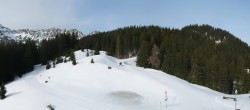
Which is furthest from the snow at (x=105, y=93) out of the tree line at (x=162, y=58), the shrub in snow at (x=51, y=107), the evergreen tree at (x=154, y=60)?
the evergreen tree at (x=154, y=60)

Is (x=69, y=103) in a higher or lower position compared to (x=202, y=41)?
lower

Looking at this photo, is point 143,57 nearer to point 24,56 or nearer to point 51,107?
point 24,56

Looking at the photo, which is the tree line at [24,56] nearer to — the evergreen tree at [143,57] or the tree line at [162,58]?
the tree line at [162,58]

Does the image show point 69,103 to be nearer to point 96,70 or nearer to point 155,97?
point 155,97

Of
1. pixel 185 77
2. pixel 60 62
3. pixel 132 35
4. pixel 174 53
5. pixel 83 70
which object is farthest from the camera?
pixel 132 35

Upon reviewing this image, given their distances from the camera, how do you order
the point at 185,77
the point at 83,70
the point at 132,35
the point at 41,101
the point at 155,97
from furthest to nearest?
the point at 132,35
the point at 185,77
the point at 83,70
the point at 155,97
the point at 41,101

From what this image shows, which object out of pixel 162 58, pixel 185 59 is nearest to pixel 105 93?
pixel 185 59

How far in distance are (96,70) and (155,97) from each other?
17.7 m

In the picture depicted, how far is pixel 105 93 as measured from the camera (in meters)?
58.6

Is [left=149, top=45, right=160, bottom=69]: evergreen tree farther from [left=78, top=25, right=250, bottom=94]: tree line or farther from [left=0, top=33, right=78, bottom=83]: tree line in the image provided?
[left=0, top=33, right=78, bottom=83]: tree line

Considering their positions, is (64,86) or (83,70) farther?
(83,70)

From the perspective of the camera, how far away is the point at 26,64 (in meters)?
96.1

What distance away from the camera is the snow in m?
49.6

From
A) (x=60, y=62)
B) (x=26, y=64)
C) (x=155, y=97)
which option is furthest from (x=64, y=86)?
(x=26, y=64)
